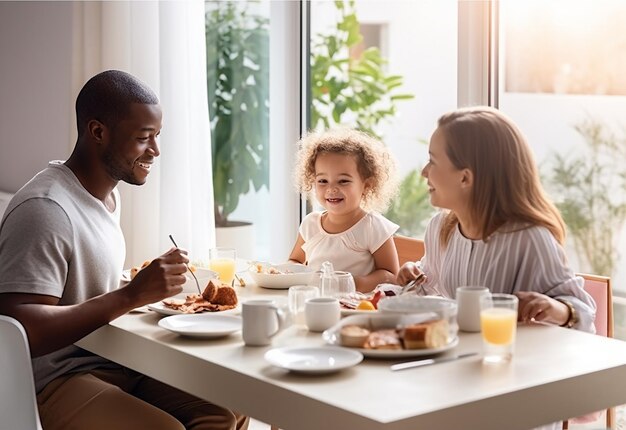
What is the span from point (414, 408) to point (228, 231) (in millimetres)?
2869

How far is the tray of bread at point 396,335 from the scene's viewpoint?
69.7 inches

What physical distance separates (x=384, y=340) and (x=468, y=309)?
0.83 feet

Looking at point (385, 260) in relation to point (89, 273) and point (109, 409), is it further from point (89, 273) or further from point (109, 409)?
point (109, 409)

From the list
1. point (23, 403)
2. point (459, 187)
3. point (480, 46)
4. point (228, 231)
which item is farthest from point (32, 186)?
point (228, 231)


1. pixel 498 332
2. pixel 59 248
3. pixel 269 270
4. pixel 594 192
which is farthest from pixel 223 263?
pixel 594 192

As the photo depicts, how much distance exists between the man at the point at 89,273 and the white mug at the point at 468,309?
1.90 ft

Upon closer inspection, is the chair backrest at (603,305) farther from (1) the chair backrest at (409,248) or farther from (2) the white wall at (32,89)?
(2) the white wall at (32,89)

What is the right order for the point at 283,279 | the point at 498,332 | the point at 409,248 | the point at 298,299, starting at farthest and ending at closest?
the point at 409,248
the point at 283,279
the point at 298,299
the point at 498,332

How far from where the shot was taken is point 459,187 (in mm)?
2273

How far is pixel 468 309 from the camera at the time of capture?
198 cm

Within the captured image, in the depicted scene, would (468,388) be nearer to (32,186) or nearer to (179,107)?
(32,186)

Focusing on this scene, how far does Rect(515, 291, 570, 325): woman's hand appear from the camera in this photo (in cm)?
205

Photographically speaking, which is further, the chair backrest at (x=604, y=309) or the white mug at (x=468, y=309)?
the chair backrest at (x=604, y=309)

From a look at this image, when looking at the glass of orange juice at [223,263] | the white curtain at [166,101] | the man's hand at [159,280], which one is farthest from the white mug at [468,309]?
the white curtain at [166,101]
